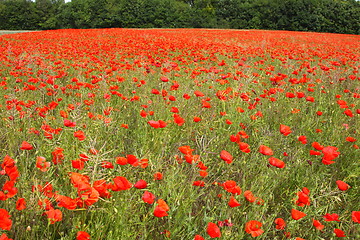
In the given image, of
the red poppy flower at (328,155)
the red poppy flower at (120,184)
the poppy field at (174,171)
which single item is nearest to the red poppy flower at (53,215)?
the poppy field at (174,171)

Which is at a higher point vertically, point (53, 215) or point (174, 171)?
point (53, 215)

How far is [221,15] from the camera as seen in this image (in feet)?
122

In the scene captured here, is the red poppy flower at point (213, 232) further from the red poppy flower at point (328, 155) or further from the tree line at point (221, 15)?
the tree line at point (221, 15)

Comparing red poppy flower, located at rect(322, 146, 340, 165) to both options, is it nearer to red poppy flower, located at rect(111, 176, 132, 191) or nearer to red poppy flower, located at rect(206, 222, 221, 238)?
red poppy flower, located at rect(206, 222, 221, 238)

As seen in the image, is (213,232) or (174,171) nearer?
(213,232)

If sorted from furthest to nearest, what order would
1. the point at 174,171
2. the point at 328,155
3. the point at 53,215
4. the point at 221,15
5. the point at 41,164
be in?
the point at 221,15
the point at 174,171
the point at 328,155
the point at 41,164
the point at 53,215


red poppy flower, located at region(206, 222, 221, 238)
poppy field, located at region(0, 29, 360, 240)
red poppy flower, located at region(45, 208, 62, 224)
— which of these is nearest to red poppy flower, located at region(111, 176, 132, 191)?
poppy field, located at region(0, 29, 360, 240)

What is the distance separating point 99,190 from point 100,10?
118 ft

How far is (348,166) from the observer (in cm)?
249

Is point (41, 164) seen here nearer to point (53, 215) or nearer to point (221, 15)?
point (53, 215)

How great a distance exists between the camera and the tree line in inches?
1292

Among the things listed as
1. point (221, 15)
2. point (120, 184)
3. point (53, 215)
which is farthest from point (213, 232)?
point (221, 15)

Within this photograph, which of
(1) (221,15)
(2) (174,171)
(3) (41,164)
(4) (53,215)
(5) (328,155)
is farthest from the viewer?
(1) (221,15)

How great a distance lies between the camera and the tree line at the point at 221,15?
108 feet
